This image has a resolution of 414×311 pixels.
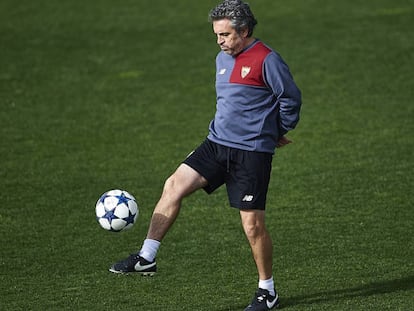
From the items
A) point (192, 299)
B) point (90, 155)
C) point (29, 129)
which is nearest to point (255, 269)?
point (192, 299)

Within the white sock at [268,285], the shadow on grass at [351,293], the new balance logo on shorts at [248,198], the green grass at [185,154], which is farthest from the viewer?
the green grass at [185,154]

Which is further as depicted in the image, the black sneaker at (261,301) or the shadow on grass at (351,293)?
the shadow on grass at (351,293)

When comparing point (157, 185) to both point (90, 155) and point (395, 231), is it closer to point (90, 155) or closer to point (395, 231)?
point (90, 155)

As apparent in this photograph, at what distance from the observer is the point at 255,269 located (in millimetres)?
8562

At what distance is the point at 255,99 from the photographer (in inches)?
289

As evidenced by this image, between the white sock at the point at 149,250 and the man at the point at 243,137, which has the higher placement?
the man at the point at 243,137

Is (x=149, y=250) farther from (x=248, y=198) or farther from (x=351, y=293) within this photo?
(x=351, y=293)

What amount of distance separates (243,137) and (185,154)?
4817 mm

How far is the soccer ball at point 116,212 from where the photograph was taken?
7.76 meters

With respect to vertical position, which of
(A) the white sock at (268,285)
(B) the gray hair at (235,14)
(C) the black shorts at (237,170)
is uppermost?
(B) the gray hair at (235,14)

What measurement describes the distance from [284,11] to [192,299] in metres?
11.1

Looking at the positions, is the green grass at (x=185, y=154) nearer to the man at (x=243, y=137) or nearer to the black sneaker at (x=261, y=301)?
the black sneaker at (x=261, y=301)

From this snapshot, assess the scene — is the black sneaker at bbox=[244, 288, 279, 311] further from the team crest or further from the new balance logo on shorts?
the team crest

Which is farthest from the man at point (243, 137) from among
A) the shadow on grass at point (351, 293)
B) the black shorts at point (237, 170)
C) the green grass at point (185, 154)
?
the green grass at point (185, 154)
